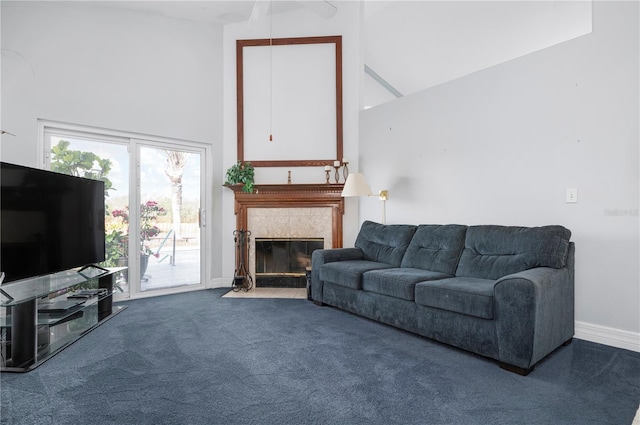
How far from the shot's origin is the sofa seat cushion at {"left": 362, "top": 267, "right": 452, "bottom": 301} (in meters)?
2.77

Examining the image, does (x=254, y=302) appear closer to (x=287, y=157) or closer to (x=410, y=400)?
(x=287, y=157)

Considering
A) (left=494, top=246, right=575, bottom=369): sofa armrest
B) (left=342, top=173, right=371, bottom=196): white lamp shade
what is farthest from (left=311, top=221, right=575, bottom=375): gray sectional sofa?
(left=342, top=173, right=371, bottom=196): white lamp shade

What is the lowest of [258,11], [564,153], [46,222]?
[46,222]

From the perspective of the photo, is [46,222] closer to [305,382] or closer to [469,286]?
[305,382]

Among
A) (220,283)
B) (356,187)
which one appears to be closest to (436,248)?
(356,187)

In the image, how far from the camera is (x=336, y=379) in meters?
2.04

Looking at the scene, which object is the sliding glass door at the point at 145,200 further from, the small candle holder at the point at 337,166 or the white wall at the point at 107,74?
the small candle holder at the point at 337,166

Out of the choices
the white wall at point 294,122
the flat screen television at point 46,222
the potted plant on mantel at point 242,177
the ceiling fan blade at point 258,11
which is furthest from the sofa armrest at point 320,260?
the ceiling fan blade at point 258,11

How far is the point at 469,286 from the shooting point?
2.42 m

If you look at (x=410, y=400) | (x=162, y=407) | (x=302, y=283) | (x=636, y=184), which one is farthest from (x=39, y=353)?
(x=636, y=184)

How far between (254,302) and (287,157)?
2.07m

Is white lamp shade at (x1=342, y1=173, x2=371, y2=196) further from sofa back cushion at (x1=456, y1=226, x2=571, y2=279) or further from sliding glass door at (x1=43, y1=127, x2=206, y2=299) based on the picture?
sliding glass door at (x1=43, y1=127, x2=206, y2=299)

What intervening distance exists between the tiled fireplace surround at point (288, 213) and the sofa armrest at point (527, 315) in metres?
2.75

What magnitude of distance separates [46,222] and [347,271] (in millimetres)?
2599
